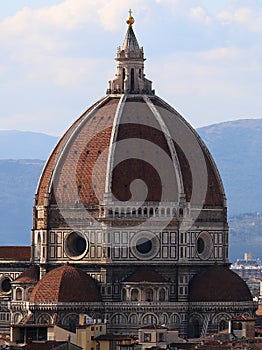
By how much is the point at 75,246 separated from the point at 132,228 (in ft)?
12.6

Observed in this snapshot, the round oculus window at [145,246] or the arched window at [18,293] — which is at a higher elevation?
the round oculus window at [145,246]

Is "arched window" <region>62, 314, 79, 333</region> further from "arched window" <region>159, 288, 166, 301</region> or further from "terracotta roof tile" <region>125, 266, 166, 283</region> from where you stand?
"arched window" <region>159, 288, 166, 301</region>

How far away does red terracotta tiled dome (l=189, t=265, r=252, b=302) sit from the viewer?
120 metres

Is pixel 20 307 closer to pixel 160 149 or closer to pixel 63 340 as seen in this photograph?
pixel 160 149

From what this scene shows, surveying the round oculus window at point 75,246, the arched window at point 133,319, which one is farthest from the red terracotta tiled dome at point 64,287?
the round oculus window at point 75,246

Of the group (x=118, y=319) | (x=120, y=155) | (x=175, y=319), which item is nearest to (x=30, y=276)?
(x=118, y=319)

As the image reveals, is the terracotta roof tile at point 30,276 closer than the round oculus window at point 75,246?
No

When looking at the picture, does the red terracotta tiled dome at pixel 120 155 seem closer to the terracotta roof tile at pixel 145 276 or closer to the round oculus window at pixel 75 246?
the round oculus window at pixel 75 246

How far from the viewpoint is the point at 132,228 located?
121 meters

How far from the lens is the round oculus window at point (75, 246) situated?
122 m

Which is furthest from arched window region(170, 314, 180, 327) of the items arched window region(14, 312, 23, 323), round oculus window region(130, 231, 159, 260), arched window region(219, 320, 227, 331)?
arched window region(14, 312, 23, 323)

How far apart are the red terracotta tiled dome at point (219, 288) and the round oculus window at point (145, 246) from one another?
111 inches

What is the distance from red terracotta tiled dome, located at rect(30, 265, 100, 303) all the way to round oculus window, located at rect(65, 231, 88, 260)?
10.5ft

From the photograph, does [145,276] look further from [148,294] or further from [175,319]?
[175,319]
